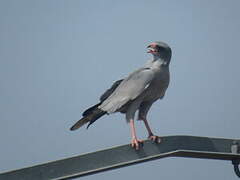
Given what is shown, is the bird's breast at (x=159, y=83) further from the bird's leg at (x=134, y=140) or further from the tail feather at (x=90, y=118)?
the tail feather at (x=90, y=118)

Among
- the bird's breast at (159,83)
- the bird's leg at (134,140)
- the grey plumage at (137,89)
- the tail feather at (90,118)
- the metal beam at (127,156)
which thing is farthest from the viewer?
the bird's breast at (159,83)

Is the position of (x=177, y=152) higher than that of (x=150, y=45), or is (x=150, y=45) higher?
(x=150, y=45)

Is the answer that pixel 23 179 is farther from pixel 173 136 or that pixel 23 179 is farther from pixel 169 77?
pixel 169 77

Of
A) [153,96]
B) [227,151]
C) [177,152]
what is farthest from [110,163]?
[153,96]

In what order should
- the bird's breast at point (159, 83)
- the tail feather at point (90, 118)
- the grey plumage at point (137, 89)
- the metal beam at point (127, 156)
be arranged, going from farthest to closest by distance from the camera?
the bird's breast at point (159, 83)
the grey plumage at point (137, 89)
the tail feather at point (90, 118)
the metal beam at point (127, 156)

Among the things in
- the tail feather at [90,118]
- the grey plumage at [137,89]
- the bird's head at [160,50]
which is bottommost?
the tail feather at [90,118]

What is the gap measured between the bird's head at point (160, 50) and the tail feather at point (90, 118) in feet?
3.79

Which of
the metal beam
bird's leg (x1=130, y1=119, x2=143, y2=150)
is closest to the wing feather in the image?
bird's leg (x1=130, y1=119, x2=143, y2=150)

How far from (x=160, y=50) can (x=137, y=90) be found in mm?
692

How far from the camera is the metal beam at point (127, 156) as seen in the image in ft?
16.7

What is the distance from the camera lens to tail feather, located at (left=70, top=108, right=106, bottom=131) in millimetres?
8281

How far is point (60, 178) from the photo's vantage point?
5090 millimetres

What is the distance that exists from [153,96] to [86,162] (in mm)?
3477

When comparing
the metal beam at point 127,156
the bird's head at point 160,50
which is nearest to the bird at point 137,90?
the bird's head at point 160,50
